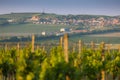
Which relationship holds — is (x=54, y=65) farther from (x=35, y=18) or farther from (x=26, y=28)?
A: (x=35, y=18)

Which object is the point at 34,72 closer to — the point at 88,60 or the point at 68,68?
the point at 68,68

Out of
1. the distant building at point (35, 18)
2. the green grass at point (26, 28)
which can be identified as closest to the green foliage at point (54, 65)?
the green grass at point (26, 28)

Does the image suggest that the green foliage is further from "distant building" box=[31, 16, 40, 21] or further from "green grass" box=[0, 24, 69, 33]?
"distant building" box=[31, 16, 40, 21]

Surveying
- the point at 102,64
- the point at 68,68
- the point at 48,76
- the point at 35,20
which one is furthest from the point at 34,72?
the point at 35,20

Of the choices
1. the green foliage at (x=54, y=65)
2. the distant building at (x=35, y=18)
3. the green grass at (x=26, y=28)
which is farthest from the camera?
the distant building at (x=35, y=18)

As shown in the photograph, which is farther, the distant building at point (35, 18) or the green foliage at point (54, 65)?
the distant building at point (35, 18)

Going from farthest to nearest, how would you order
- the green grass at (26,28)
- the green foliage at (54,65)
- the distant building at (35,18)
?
the distant building at (35,18) → the green grass at (26,28) → the green foliage at (54,65)

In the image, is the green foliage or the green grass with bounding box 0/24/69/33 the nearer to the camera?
the green foliage

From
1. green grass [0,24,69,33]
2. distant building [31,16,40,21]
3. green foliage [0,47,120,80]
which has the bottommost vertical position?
green grass [0,24,69,33]

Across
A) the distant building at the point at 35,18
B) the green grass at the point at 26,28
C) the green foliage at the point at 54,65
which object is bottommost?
the green grass at the point at 26,28

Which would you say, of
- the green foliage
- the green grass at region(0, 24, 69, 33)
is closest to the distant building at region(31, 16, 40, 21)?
the green grass at region(0, 24, 69, 33)

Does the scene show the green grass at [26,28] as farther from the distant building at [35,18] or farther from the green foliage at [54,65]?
the green foliage at [54,65]

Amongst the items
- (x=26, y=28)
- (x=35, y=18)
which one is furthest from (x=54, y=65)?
(x=35, y=18)

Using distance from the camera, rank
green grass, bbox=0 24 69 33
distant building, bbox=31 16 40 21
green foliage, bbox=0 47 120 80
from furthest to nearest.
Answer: distant building, bbox=31 16 40 21 → green grass, bbox=0 24 69 33 → green foliage, bbox=0 47 120 80
